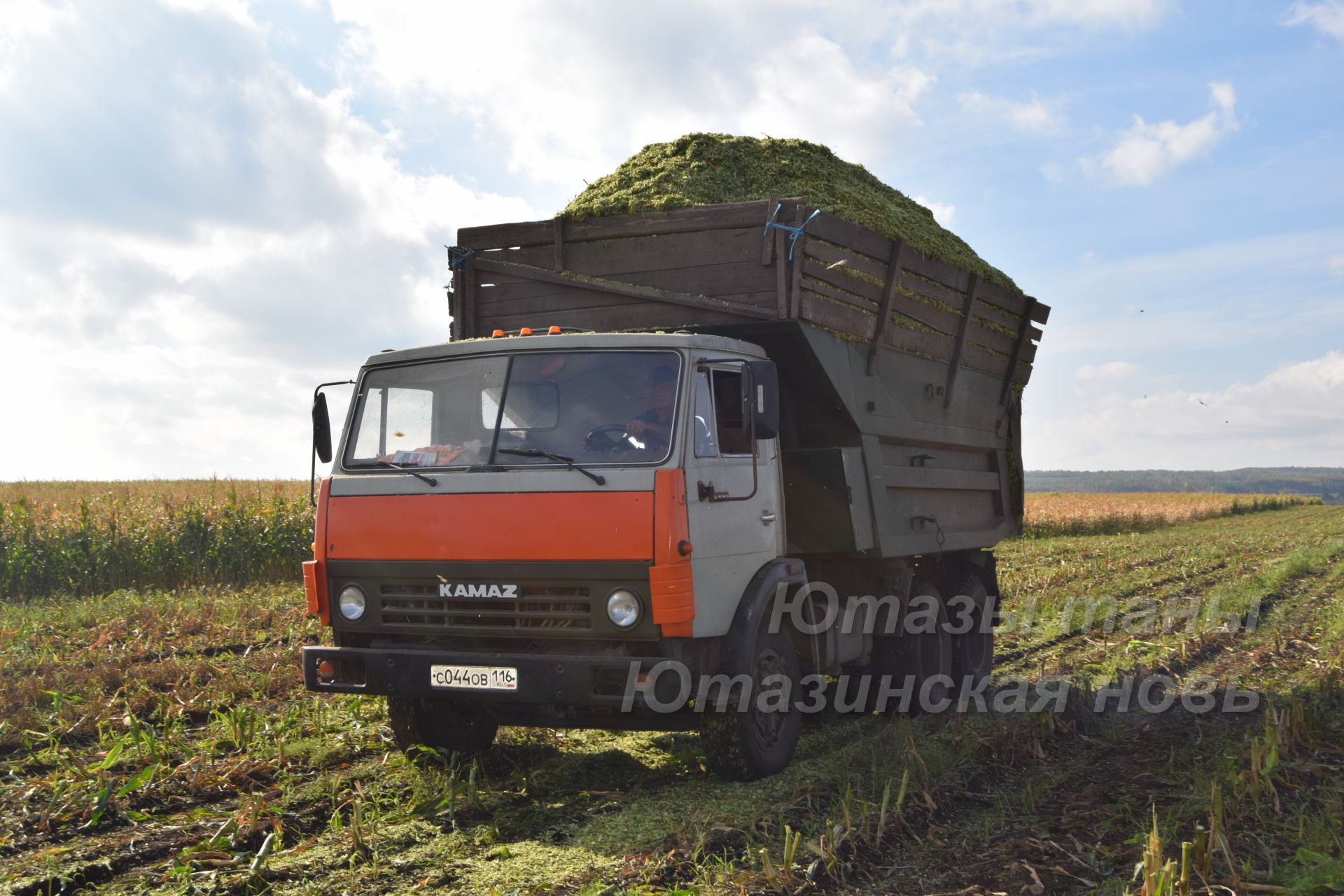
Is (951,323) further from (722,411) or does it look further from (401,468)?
(401,468)

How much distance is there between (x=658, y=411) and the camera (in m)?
5.74

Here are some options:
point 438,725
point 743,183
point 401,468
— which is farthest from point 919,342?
point 438,725

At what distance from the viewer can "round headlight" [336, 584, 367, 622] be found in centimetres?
605

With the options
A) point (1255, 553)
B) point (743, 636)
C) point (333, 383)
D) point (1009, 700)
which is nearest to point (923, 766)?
point (743, 636)

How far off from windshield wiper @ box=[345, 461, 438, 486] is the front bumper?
0.90 meters

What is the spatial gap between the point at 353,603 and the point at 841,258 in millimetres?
3729

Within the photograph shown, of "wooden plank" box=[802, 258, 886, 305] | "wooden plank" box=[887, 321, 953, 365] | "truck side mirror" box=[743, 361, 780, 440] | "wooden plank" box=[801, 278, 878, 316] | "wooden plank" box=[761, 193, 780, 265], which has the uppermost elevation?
"wooden plank" box=[761, 193, 780, 265]

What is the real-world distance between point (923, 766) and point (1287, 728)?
2289 mm

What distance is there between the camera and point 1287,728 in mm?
6430

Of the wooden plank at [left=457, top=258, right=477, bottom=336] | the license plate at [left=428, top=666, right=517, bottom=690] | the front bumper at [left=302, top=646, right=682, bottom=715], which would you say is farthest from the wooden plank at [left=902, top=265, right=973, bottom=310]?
the license plate at [left=428, top=666, right=517, bottom=690]

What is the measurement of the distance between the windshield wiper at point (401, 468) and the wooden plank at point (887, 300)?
3.17 meters

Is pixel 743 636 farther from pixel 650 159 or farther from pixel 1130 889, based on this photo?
pixel 650 159

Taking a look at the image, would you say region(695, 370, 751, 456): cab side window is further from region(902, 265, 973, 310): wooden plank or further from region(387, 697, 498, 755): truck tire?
region(902, 265, 973, 310): wooden plank

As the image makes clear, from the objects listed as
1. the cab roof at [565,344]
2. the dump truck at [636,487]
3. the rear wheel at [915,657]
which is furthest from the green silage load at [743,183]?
→ the rear wheel at [915,657]
